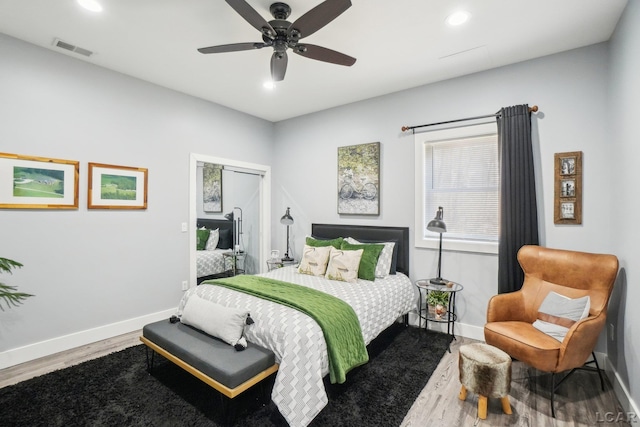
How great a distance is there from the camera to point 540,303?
2.67 metres

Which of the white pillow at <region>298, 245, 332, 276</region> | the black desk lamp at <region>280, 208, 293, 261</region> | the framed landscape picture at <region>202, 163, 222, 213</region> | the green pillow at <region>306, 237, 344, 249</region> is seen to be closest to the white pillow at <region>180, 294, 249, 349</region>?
the white pillow at <region>298, 245, 332, 276</region>

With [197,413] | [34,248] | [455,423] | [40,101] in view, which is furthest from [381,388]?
[40,101]

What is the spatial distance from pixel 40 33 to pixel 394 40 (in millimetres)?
3120

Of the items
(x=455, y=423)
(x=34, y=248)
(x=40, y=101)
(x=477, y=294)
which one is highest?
(x=40, y=101)

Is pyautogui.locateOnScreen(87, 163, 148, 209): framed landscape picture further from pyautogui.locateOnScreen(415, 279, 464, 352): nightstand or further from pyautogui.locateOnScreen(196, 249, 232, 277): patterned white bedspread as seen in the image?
pyautogui.locateOnScreen(415, 279, 464, 352): nightstand

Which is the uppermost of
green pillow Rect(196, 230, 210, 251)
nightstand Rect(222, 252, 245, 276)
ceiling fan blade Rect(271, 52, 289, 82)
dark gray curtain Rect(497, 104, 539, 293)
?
ceiling fan blade Rect(271, 52, 289, 82)

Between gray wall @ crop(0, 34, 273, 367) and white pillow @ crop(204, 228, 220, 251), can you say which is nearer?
gray wall @ crop(0, 34, 273, 367)

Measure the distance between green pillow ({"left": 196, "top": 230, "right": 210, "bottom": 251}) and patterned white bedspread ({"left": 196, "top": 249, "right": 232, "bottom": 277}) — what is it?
0.28ft

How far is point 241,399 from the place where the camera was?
7.12 ft

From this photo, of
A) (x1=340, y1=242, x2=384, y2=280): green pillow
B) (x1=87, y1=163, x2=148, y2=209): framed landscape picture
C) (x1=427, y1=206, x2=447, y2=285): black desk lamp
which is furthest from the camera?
(x1=340, y1=242, x2=384, y2=280): green pillow

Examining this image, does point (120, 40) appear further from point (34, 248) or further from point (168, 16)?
A: point (34, 248)

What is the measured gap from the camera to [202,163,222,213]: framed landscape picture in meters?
4.60

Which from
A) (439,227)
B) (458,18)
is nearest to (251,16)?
(458,18)

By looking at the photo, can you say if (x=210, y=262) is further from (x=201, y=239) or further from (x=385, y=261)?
(x=385, y=261)
